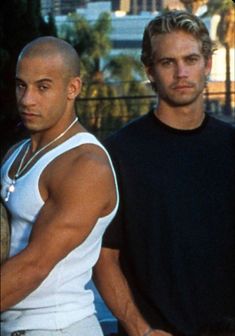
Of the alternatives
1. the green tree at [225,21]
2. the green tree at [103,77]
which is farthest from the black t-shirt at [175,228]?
the green tree at [225,21]

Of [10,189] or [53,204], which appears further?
[10,189]

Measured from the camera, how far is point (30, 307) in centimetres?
269

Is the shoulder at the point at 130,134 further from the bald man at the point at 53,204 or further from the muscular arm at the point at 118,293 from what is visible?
the bald man at the point at 53,204

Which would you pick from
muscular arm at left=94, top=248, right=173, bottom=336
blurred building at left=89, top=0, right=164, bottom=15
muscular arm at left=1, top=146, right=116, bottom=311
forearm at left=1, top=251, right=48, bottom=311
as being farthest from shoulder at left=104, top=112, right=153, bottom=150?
blurred building at left=89, top=0, right=164, bottom=15

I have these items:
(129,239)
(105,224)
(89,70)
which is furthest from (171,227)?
(89,70)

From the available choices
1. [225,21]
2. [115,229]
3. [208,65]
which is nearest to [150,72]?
[208,65]

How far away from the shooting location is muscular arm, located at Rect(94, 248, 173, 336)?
10.9ft

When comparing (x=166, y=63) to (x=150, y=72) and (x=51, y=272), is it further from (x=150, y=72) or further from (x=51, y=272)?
(x=51, y=272)

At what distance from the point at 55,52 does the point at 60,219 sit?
441mm

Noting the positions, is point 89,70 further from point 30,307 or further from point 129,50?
point 30,307

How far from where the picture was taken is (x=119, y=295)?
334 centimetres

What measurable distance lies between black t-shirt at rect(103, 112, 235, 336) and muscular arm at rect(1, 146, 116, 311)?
60 cm

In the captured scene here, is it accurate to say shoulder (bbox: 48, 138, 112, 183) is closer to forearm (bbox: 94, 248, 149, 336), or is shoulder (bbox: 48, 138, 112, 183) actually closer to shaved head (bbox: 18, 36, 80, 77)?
shaved head (bbox: 18, 36, 80, 77)

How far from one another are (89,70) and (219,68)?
3.45 metres
